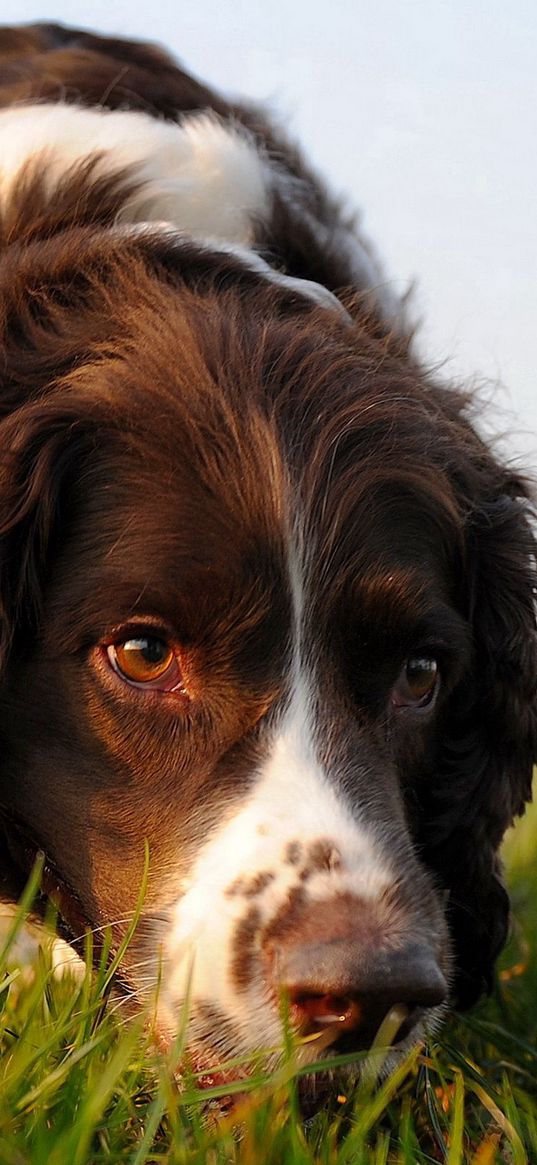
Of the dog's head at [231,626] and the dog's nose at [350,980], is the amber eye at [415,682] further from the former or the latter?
the dog's nose at [350,980]

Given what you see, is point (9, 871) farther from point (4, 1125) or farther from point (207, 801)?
point (4, 1125)

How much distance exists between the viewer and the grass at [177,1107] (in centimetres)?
203

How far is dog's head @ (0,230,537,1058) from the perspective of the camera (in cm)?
263

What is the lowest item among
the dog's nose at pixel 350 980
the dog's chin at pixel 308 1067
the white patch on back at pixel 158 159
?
the dog's chin at pixel 308 1067

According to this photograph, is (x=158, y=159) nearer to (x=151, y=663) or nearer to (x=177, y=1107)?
(x=151, y=663)

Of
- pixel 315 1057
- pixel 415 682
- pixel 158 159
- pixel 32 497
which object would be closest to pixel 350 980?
pixel 315 1057

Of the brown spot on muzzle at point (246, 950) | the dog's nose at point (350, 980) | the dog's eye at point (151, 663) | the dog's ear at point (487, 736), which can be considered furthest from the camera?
the dog's ear at point (487, 736)

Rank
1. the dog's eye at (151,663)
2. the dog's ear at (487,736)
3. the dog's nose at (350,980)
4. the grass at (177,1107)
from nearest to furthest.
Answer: the grass at (177,1107) < the dog's nose at (350,980) < the dog's eye at (151,663) < the dog's ear at (487,736)

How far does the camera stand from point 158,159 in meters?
4.11

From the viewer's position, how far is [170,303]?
10.9 ft

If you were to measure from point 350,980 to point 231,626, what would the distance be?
2.46 ft

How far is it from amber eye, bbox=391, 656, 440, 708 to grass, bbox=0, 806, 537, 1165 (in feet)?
2.29

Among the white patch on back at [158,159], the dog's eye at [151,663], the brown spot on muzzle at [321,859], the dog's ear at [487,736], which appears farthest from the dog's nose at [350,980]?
the white patch on back at [158,159]

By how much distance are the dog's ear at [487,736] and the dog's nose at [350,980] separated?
1.06 metres
